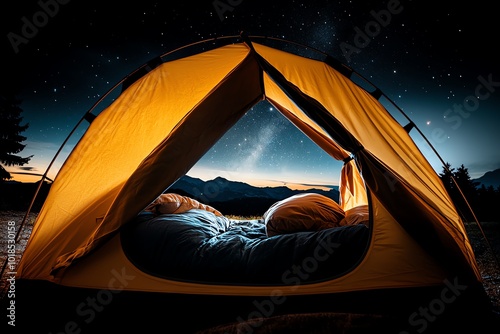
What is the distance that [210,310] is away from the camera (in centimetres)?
165

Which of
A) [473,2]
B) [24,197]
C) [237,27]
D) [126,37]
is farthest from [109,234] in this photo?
[24,197]

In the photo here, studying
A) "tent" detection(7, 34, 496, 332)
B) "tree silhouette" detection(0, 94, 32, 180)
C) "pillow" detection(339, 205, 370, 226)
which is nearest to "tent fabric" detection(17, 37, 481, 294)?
"tent" detection(7, 34, 496, 332)

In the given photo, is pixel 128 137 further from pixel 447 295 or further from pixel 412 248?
pixel 447 295

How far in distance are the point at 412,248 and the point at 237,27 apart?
333 cm

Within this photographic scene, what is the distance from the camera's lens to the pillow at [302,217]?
7.10ft

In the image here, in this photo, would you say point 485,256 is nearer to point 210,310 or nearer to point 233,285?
point 233,285

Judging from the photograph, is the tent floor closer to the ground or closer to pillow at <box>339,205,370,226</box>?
the ground

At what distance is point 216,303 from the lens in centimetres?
165

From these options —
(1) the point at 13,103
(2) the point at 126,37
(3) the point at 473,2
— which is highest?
(1) the point at 13,103

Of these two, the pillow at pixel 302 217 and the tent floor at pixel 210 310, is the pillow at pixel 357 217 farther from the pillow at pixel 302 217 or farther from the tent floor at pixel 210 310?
the tent floor at pixel 210 310

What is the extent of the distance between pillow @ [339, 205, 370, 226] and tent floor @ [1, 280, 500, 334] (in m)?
0.60

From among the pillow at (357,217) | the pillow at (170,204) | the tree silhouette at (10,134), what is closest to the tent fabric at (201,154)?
the pillow at (357,217)

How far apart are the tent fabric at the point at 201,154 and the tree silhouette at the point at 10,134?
511 inches

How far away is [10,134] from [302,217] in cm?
1535
